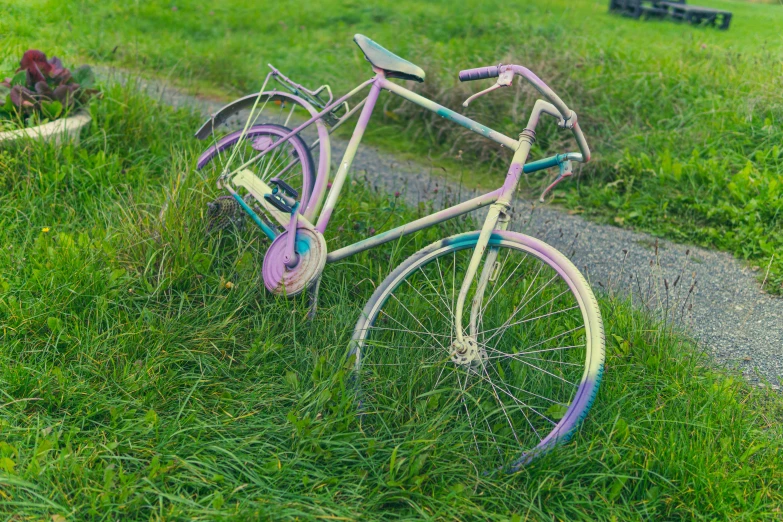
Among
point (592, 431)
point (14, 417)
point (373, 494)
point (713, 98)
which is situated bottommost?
point (14, 417)

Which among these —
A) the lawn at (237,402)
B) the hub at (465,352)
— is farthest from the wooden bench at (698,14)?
the hub at (465,352)

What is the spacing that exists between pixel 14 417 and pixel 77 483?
1.46 ft

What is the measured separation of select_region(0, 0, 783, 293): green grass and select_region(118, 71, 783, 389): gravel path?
0.17 metres

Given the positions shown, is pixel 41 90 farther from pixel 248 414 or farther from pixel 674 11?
pixel 674 11

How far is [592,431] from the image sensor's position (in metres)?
2.67

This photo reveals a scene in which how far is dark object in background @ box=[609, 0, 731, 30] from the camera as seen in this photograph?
8.76m

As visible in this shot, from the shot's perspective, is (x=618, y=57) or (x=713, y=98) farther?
(x=618, y=57)

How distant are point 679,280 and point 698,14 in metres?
6.88

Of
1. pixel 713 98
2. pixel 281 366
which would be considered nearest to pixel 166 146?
pixel 281 366

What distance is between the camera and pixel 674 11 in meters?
10.1

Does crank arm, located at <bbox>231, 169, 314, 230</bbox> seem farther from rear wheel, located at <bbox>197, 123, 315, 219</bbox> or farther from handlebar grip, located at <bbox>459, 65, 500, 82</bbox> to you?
handlebar grip, located at <bbox>459, 65, 500, 82</bbox>

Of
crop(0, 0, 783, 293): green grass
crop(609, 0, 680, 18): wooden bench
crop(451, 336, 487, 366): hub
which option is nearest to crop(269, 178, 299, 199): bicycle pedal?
crop(451, 336, 487, 366): hub

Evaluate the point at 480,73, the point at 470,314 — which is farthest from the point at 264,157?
the point at 470,314

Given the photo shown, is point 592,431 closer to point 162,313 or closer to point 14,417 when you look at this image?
point 162,313
